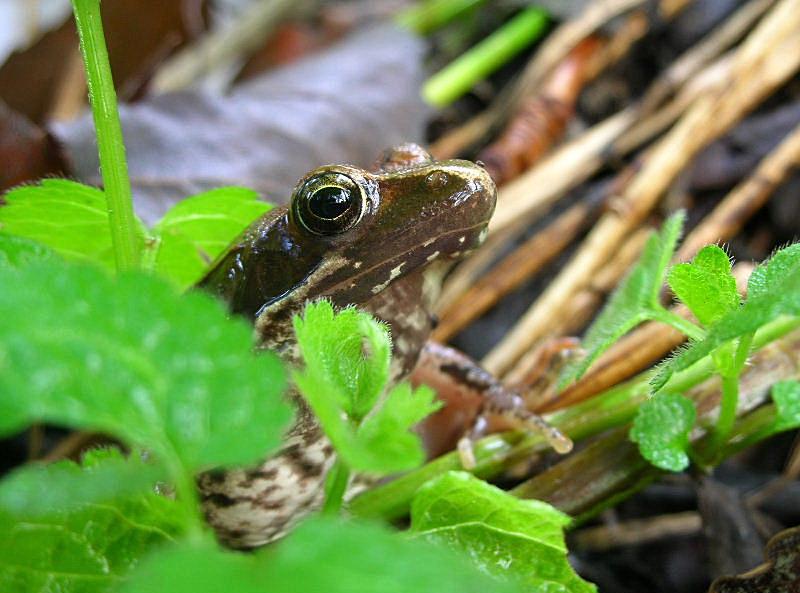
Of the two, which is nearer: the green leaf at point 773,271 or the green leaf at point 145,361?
the green leaf at point 145,361

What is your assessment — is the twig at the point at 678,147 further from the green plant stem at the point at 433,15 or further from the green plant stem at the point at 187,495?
the green plant stem at the point at 187,495

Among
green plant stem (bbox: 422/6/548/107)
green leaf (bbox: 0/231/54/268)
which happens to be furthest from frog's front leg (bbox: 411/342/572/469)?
green plant stem (bbox: 422/6/548/107)

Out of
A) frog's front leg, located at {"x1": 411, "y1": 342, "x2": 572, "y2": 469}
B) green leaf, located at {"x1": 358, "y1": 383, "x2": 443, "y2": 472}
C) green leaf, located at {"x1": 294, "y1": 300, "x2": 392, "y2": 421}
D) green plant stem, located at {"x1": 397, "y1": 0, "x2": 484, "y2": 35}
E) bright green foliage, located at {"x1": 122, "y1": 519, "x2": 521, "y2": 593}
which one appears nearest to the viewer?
bright green foliage, located at {"x1": 122, "y1": 519, "x2": 521, "y2": 593}

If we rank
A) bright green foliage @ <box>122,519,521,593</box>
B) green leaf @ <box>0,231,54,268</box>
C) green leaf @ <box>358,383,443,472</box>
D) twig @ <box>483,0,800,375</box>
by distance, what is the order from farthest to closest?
twig @ <box>483,0,800,375</box>
green leaf @ <box>0,231,54,268</box>
green leaf @ <box>358,383,443,472</box>
bright green foliage @ <box>122,519,521,593</box>

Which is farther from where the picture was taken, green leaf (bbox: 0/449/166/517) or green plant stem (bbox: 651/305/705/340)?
green plant stem (bbox: 651/305/705/340)

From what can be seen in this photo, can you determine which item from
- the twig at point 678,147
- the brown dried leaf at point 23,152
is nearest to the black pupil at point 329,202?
the twig at point 678,147

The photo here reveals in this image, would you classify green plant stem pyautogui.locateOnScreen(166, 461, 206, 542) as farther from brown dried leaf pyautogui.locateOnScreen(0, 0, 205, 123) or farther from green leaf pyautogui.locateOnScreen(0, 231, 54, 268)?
brown dried leaf pyautogui.locateOnScreen(0, 0, 205, 123)
